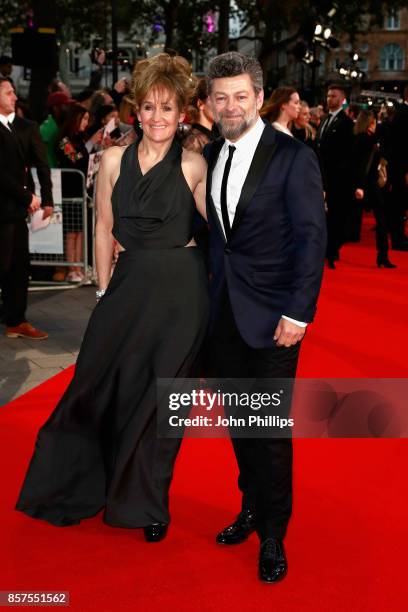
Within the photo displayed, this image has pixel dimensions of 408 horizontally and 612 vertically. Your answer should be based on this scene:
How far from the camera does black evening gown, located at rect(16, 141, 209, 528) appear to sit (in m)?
3.77

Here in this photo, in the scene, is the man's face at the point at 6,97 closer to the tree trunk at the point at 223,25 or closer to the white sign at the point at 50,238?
the white sign at the point at 50,238

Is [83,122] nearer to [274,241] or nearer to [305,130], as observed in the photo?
[305,130]

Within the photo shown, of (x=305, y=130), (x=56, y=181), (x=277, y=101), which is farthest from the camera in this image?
(x=305, y=130)

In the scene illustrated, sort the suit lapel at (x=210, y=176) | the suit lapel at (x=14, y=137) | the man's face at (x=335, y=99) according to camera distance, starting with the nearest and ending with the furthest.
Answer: the suit lapel at (x=210, y=176)
the suit lapel at (x=14, y=137)
the man's face at (x=335, y=99)

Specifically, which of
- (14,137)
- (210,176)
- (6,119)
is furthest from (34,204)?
(210,176)

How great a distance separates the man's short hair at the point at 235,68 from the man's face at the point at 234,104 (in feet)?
0.06

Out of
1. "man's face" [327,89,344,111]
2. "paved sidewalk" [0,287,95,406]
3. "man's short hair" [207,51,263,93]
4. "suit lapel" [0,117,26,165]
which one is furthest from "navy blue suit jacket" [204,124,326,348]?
"man's face" [327,89,344,111]

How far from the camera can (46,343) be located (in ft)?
24.1

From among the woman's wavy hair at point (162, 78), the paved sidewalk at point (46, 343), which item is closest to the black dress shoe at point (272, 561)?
the woman's wavy hair at point (162, 78)

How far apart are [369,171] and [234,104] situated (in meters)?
8.87

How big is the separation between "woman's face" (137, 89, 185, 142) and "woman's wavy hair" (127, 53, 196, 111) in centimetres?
2

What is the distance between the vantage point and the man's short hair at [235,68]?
332 centimetres

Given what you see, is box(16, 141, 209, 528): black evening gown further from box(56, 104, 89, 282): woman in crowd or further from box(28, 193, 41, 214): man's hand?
box(56, 104, 89, 282): woman in crowd

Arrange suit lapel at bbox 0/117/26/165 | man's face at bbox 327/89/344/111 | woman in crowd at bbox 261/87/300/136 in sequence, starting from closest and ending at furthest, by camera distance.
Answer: suit lapel at bbox 0/117/26/165 → woman in crowd at bbox 261/87/300/136 → man's face at bbox 327/89/344/111
